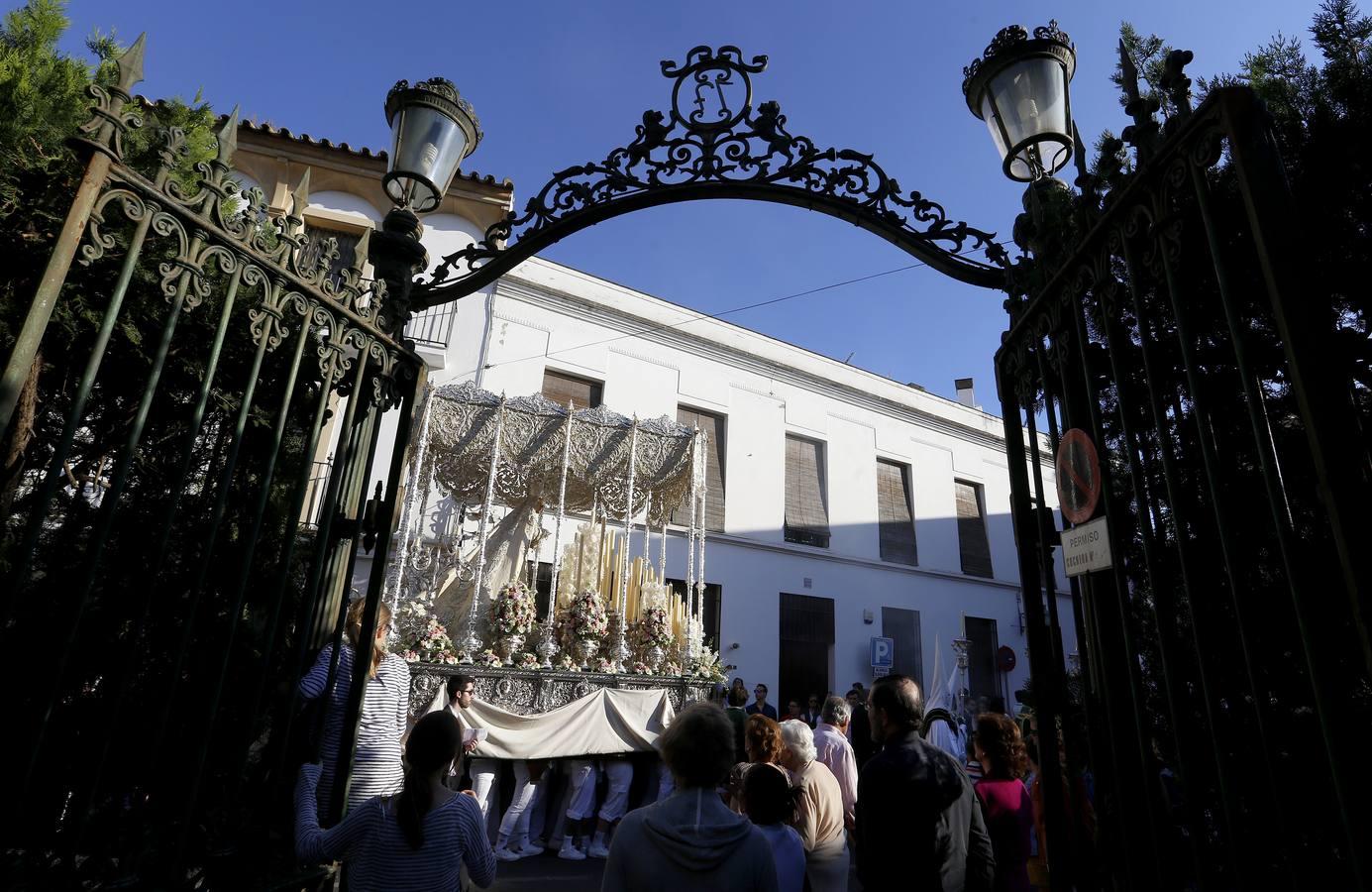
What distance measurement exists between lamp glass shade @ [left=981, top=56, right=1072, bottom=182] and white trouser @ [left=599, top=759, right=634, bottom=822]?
664 centimetres

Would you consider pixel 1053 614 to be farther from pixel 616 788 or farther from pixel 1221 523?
pixel 616 788

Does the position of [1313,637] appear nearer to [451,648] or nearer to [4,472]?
[4,472]

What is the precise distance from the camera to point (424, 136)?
3.29 meters

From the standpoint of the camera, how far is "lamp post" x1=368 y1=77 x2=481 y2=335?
3.19m

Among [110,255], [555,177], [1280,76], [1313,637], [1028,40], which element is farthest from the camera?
[555,177]

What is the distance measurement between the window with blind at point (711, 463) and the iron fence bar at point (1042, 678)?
12168mm

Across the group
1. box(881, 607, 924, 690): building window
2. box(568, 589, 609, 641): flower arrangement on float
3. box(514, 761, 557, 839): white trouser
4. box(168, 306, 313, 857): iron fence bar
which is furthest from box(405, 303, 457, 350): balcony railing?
box(881, 607, 924, 690): building window

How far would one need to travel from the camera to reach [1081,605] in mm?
2535

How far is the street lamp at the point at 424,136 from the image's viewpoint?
328cm

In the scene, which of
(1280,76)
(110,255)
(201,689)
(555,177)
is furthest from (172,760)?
(1280,76)

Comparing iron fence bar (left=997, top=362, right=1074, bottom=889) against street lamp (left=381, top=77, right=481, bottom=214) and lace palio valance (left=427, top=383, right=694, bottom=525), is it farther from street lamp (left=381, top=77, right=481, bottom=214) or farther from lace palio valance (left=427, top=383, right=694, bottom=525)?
lace palio valance (left=427, top=383, right=694, bottom=525)

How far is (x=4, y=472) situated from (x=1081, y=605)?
4.03 meters

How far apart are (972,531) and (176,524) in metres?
19.4

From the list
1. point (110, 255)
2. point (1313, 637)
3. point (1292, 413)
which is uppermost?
point (110, 255)
